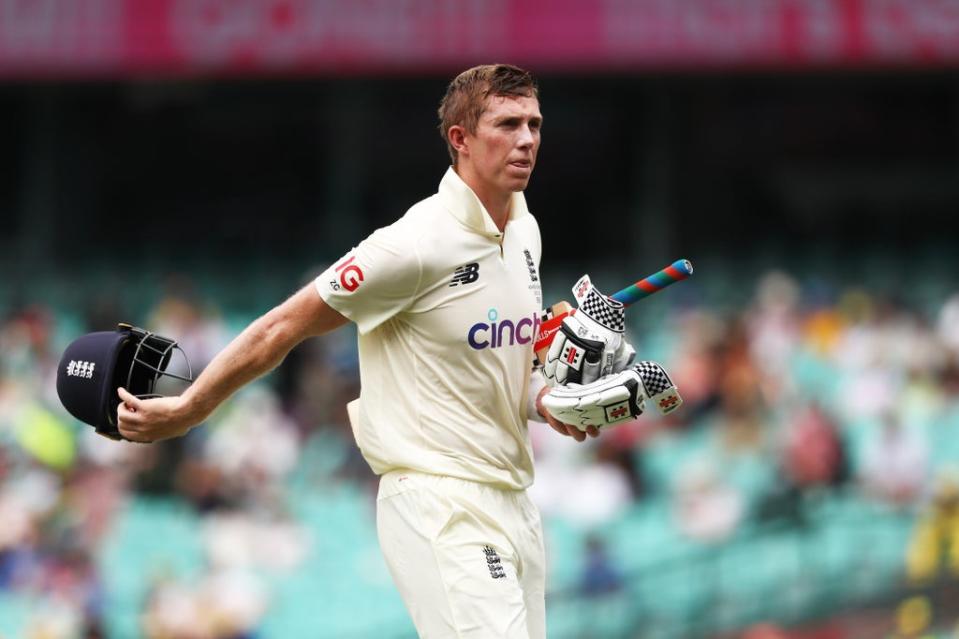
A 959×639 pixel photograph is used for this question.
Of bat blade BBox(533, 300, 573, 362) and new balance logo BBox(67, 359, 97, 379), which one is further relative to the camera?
new balance logo BBox(67, 359, 97, 379)

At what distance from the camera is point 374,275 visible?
4.50m

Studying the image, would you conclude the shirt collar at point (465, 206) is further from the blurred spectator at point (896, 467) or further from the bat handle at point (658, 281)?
the blurred spectator at point (896, 467)

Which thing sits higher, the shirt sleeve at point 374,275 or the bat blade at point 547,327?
the shirt sleeve at point 374,275

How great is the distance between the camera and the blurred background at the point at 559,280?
11266 millimetres

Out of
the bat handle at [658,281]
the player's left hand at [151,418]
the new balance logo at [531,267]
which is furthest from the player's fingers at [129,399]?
the bat handle at [658,281]

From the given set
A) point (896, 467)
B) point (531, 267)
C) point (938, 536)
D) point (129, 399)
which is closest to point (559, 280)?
point (896, 467)

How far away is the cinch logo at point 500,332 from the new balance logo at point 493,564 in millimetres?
562

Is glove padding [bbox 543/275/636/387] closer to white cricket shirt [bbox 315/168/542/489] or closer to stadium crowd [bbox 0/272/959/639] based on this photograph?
white cricket shirt [bbox 315/168/542/489]

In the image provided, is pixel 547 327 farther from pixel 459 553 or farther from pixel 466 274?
pixel 459 553

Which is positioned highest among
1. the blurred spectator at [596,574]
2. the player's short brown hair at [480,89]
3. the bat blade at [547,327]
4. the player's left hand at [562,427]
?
the player's short brown hair at [480,89]

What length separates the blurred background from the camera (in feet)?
37.0

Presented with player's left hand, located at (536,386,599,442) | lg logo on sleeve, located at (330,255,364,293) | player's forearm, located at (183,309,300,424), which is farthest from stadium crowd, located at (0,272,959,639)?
lg logo on sleeve, located at (330,255,364,293)

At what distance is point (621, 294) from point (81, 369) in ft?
5.22

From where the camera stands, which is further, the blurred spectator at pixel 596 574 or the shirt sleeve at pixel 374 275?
the blurred spectator at pixel 596 574
